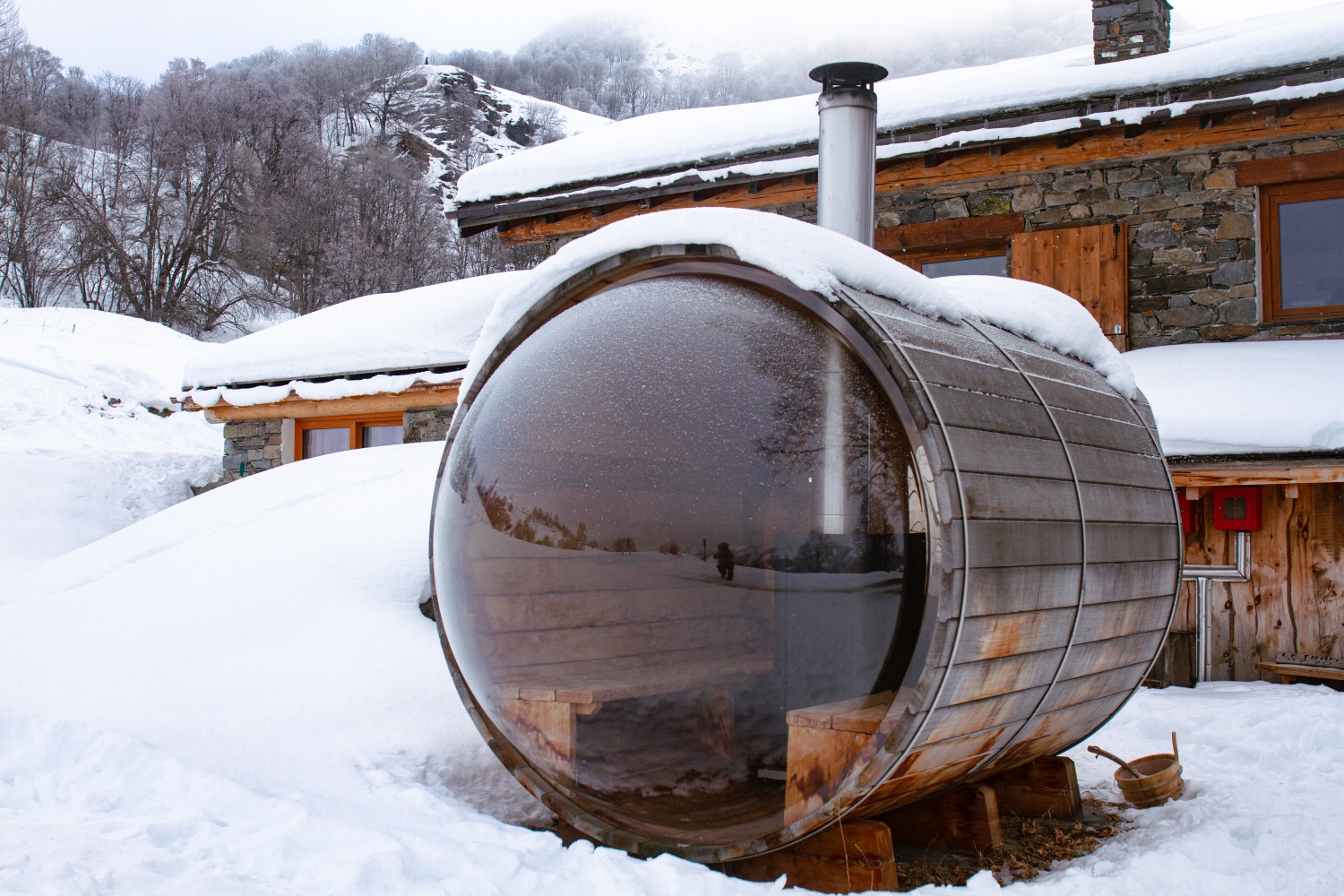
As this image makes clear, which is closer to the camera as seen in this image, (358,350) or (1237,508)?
(1237,508)

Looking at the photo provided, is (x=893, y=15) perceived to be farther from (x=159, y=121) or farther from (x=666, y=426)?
(x=666, y=426)

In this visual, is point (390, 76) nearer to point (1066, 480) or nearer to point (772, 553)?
point (772, 553)

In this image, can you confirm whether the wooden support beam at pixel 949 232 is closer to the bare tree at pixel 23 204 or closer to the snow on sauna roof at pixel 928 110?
the snow on sauna roof at pixel 928 110

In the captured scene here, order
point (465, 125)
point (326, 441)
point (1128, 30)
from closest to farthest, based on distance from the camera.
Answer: point (1128, 30), point (326, 441), point (465, 125)

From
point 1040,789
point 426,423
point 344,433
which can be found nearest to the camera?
point 1040,789

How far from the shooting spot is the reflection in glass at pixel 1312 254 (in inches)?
273

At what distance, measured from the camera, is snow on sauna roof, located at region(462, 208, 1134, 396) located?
252 cm

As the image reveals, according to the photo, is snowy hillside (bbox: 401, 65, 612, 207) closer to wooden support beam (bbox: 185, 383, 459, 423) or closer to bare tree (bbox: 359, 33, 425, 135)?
bare tree (bbox: 359, 33, 425, 135)

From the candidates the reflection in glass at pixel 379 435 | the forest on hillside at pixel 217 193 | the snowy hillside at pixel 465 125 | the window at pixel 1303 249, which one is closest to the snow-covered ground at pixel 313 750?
the window at pixel 1303 249

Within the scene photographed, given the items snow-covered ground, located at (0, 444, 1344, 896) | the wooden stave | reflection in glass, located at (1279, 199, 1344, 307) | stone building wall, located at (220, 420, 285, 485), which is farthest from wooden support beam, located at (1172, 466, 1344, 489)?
stone building wall, located at (220, 420, 285, 485)

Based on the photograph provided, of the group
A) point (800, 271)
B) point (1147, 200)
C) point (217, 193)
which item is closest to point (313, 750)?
point (800, 271)

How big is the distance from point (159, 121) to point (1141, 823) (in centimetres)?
3423

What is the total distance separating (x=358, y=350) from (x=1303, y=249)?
7074 millimetres

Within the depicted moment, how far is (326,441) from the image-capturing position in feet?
31.4
